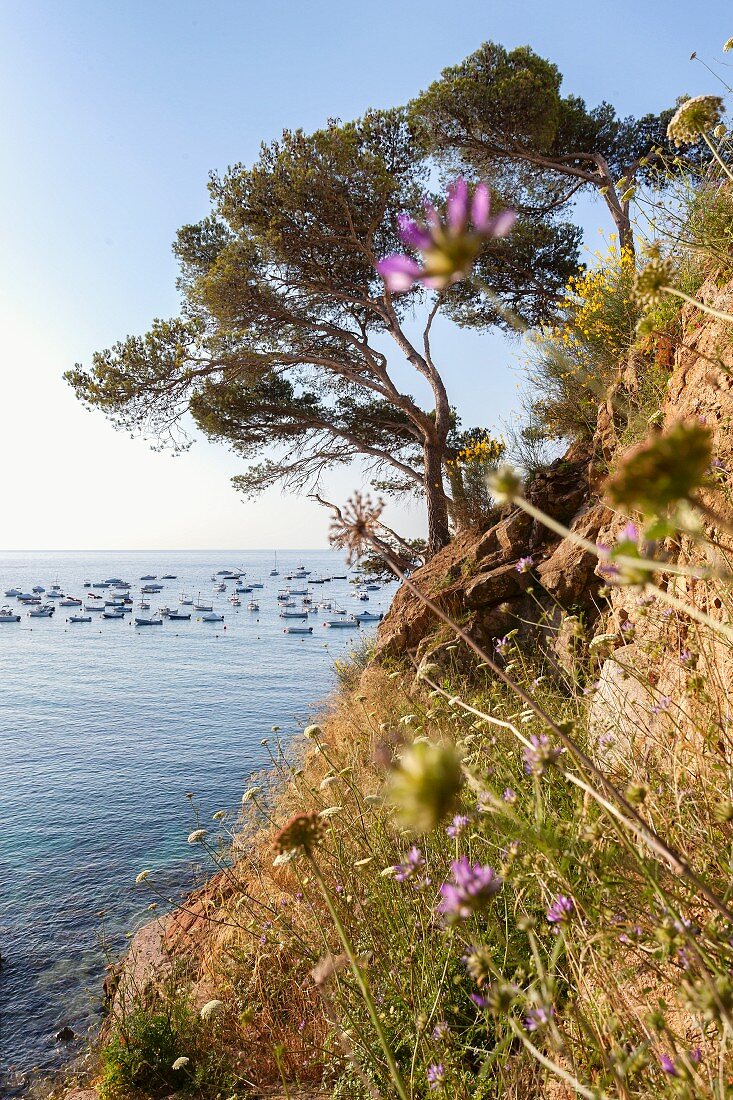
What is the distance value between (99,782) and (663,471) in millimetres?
13618

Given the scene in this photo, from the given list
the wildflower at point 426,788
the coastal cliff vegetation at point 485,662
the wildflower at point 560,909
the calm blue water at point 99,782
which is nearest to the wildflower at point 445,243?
the coastal cliff vegetation at point 485,662

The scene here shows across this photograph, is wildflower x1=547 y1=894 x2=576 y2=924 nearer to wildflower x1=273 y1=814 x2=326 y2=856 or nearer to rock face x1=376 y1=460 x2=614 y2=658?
wildflower x1=273 y1=814 x2=326 y2=856

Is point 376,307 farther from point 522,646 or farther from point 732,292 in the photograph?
point 732,292

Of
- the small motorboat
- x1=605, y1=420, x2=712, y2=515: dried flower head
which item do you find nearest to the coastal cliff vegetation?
x1=605, y1=420, x2=712, y2=515: dried flower head

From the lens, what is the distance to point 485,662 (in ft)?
3.07

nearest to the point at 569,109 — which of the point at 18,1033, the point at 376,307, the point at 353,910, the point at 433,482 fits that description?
the point at 376,307

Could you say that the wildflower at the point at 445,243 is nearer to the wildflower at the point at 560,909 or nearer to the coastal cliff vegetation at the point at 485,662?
the coastal cliff vegetation at the point at 485,662

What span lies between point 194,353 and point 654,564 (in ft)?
40.9

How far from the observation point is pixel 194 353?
38.2 feet

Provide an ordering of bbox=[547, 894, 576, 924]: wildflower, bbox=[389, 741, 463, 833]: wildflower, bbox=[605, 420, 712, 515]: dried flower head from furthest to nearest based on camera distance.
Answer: bbox=[547, 894, 576, 924]: wildflower → bbox=[389, 741, 463, 833]: wildflower → bbox=[605, 420, 712, 515]: dried flower head

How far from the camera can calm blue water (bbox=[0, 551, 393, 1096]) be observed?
6.17 m

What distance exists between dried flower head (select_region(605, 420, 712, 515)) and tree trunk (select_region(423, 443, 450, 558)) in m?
10.3

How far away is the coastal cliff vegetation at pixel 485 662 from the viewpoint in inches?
34.3

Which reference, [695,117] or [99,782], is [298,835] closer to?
[695,117]
